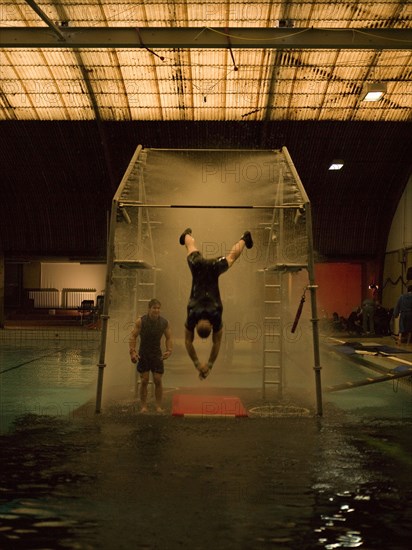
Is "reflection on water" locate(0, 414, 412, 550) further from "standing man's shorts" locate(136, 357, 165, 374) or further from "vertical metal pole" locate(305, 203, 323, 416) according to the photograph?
"standing man's shorts" locate(136, 357, 165, 374)

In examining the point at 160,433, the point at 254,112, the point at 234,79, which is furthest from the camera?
the point at 254,112

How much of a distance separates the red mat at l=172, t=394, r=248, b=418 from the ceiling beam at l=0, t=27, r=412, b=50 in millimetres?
9588

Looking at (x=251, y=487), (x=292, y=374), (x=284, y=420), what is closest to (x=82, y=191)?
(x=292, y=374)

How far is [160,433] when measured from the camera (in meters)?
10.6

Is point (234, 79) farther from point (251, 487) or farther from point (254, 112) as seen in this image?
point (251, 487)

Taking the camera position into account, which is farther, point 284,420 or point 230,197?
point 230,197

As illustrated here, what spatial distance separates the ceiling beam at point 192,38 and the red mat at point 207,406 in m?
9.59

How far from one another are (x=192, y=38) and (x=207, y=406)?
10.3m

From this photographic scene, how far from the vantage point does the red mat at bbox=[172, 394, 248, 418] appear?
1205 cm

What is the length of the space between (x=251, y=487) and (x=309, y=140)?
70.5ft

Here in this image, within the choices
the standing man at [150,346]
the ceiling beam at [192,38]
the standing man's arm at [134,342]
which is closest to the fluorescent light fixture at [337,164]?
the ceiling beam at [192,38]

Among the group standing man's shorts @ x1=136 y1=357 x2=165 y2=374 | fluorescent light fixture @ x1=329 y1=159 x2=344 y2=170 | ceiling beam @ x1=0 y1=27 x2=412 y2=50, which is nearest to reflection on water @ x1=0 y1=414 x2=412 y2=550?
standing man's shorts @ x1=136 y1=357 x2=165 y2=374

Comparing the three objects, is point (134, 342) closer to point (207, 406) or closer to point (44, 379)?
point (207, 406)

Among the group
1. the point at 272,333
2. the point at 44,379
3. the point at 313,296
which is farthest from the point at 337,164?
the point at 313,296
